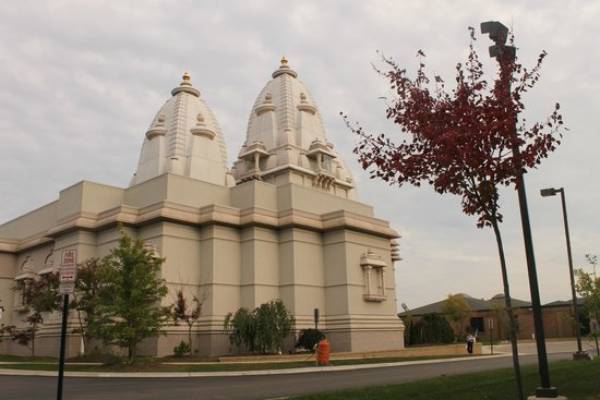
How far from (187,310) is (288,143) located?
54.5ft

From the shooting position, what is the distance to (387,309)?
122 ft

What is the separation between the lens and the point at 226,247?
3394 cm

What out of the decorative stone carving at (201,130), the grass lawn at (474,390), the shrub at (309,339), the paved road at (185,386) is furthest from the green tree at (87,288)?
the grass lawn at (474,390)

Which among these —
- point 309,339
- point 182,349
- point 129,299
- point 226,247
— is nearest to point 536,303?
point 129,299

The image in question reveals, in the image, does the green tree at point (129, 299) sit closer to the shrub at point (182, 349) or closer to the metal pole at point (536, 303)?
the shrub at point (182, 349)

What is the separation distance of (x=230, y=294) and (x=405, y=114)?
25.0m

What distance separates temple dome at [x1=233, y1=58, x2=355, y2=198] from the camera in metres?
43.0

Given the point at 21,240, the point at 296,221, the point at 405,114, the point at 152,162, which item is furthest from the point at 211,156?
the point at 405,114

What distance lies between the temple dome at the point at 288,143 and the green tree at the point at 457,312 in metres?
21.9

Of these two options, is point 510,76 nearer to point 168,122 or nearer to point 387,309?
point 387,309

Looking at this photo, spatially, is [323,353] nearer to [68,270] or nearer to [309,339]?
[309,339]

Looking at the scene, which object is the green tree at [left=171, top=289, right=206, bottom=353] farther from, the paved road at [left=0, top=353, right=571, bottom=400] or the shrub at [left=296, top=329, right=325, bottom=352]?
the paved road at [left=0, top=353, right=571, bottom=400]

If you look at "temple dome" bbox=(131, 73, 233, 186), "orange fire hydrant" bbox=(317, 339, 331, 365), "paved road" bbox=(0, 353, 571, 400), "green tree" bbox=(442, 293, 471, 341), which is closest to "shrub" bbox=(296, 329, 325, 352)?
"orange fire hydrant" bbox=(317, 339, 331, 365)

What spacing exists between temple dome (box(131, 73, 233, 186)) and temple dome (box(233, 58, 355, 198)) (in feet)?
8.74
